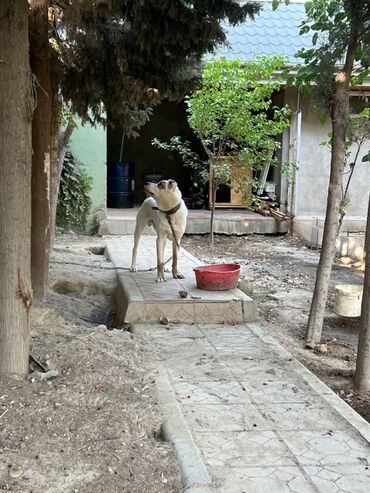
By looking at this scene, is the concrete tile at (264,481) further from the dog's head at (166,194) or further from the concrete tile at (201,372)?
the dog's head at (166,194)

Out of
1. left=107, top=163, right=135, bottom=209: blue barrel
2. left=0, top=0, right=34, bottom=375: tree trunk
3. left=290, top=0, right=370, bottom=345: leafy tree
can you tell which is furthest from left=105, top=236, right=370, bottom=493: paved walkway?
left=107, top=163, right=135, bottom=209: blue barrel

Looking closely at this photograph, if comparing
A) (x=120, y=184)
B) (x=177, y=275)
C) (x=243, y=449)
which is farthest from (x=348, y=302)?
(x=120, y=184)

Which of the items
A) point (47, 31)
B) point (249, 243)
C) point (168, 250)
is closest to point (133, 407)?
point (47, 31)

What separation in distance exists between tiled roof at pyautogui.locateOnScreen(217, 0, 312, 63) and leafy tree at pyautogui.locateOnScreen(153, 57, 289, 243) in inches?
104

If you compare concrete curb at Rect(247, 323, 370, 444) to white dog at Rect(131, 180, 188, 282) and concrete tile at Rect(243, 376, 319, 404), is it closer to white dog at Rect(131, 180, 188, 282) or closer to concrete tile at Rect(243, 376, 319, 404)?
concrete tile at Rect(243, 376, 319, 404)

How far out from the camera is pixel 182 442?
11.2 ft

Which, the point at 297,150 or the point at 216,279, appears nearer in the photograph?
the point at 216,279

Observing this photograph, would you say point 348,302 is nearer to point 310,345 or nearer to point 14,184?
point 310,345

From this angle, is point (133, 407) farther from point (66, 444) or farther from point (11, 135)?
point (11, 135)

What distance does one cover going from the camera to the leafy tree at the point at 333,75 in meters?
6.13

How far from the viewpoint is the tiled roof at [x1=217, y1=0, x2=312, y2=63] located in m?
14.6

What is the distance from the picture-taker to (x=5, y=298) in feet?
13.4

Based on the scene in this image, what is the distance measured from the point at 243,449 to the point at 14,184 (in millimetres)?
2328

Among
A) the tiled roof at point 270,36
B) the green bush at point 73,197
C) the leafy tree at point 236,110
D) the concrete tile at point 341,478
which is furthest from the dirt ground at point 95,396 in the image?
the tiled roof at point 270,36
